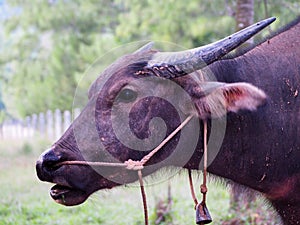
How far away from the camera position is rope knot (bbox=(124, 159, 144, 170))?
356cm

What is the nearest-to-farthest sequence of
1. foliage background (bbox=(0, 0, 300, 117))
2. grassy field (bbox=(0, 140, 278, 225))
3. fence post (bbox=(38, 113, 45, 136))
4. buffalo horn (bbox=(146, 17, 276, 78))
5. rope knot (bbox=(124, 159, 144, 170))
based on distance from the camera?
1. buffalo horn (bbox=(146, 17, 276, 78))
2. rope knot (bbox=(124, 159, 144, 170))
3. grassy field (bbox=(0, 140, 278, 225))
4. foliage background (bbox=(0, 0, 300, 117))
5. fence post (bbox=(38, 113, 45, 136))

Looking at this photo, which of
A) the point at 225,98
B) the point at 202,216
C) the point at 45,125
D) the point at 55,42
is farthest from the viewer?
the point at 45,125

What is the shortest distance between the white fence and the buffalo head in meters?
13.3

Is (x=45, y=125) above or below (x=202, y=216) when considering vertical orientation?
above

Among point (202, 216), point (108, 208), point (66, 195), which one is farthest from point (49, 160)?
point (108, 208)

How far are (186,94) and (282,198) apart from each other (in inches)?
41.9

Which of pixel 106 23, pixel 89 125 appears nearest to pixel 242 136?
pixel 89 125

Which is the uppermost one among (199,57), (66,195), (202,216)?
(199,57)

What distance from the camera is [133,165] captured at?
355cm

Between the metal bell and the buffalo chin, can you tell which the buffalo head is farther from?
the metal bell

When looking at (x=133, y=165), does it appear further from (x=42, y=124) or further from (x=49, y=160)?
(x=42, y=124)

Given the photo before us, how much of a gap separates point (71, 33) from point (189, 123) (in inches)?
712

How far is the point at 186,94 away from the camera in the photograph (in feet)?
11.6

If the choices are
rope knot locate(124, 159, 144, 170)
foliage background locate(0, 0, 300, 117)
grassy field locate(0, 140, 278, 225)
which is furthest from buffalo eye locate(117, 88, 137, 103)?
foliage background locate(0, 0, 300, 117)
